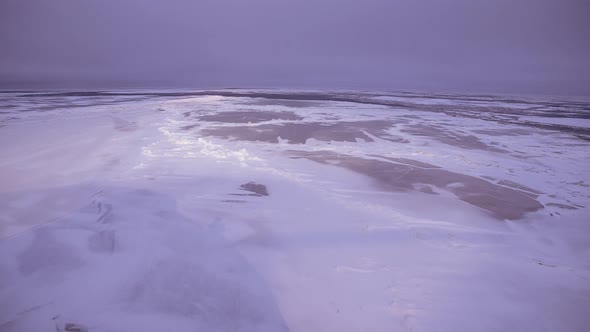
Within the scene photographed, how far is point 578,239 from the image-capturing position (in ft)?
8.55

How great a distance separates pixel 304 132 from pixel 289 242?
5.15m

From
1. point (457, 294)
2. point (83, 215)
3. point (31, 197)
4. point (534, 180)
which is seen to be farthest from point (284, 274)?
point (534, 180)

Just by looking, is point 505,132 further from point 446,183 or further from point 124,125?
point 124,125

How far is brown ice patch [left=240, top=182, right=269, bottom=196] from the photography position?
3461 millimetres

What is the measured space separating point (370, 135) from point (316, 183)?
383cm

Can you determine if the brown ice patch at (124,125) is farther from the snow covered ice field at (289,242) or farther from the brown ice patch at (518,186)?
the brown ice patch at (518,186)

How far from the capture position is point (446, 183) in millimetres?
3891

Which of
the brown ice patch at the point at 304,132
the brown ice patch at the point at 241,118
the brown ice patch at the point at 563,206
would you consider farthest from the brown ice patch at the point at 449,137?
the brown ice patch at the point at 241,118

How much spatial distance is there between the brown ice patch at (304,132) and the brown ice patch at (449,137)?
80cm

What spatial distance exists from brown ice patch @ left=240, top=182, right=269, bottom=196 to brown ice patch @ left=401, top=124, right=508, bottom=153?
4.86 metres

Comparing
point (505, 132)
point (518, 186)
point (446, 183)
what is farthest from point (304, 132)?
A: point (505, 132)

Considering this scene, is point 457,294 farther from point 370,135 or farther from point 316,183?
point 370,135

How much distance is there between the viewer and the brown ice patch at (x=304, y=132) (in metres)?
6.56

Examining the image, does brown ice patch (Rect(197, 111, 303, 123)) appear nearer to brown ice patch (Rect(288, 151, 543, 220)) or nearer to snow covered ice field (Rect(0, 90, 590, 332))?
snow covered ice field (Rect(0, 90, 590, 332))
